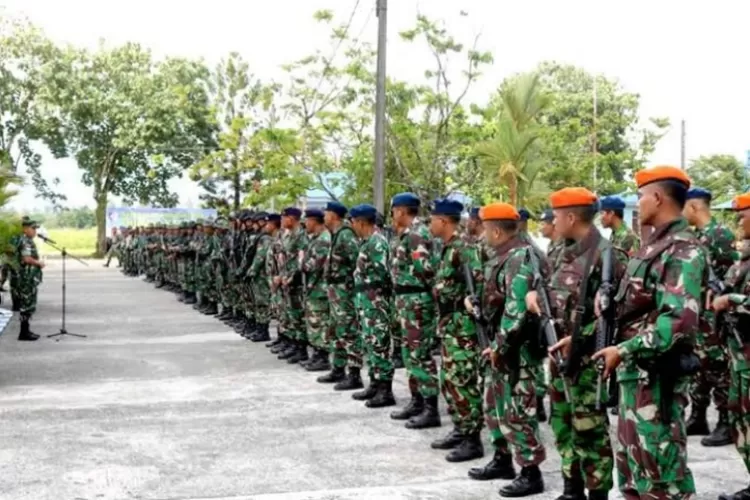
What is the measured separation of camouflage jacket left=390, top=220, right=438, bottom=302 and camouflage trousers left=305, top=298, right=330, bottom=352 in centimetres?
245

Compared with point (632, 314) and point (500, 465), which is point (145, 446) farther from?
point (632, 314)

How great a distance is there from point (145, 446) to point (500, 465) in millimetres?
2414

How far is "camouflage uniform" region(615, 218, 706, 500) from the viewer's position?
362 cm

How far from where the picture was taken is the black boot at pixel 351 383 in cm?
828

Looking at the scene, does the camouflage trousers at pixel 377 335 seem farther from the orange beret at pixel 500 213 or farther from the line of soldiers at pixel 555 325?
the orange beret at pixel 500 213

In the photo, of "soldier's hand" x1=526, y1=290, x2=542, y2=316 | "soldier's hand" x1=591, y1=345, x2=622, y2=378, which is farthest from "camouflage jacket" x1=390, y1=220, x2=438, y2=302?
"soldier's hand" x1=591, y1=345, x2=622, y2=378

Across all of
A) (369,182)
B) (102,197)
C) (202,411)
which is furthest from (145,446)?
(102,197)

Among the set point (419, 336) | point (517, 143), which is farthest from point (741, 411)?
point (517, 143)

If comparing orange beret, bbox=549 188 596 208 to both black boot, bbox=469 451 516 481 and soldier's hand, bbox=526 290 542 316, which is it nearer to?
soldier's hand, bbox=526 290 542 316

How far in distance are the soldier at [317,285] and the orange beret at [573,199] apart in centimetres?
431

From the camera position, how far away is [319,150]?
1905 centimetres

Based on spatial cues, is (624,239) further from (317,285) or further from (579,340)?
(579,340)

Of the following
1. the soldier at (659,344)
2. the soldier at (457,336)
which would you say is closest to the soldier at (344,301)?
the soldier at (457,336)

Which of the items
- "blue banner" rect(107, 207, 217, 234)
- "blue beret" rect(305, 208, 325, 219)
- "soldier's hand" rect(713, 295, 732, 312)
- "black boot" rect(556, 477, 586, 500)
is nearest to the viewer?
"black boot" rect(556, 477, 586, 500)
